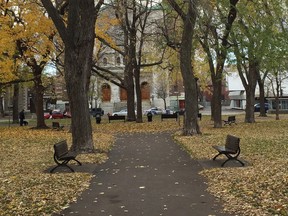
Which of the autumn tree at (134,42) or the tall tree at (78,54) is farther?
the autumn tree at (134,42)

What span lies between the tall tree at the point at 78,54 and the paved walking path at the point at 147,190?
2.08m

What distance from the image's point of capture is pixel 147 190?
9102 mm

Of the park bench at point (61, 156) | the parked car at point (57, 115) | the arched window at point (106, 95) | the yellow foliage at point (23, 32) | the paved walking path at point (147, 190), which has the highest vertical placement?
the yellow foliage at point (23, 32)

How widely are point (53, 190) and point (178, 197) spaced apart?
262 cm

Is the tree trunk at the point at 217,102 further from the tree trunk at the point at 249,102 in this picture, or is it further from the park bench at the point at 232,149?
the park bench at the point at 232,149

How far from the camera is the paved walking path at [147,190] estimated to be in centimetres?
744

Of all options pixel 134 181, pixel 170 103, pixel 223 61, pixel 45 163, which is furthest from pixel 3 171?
pixel 170 103

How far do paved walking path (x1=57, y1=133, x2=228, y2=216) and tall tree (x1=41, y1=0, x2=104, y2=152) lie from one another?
2.08 m

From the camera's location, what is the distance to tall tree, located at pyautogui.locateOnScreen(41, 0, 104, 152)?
49.9 ft

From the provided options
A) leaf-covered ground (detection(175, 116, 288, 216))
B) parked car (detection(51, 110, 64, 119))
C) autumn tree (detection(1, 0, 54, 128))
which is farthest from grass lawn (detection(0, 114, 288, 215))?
parked car (detection(51, 110, 64, 119))

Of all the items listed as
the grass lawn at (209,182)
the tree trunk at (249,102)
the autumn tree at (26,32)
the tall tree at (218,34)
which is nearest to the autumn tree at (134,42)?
the autumn tree at (26,32)

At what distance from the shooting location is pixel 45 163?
13.5 meters

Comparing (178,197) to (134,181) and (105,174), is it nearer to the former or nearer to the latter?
(134,181)

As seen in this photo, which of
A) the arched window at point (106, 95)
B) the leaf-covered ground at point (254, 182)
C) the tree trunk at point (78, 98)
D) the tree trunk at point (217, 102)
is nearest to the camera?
the leaf-covered ground at point (254, 182)
